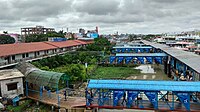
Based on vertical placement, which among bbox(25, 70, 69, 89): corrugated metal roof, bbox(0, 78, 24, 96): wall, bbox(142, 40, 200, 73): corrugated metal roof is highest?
bbox(142, 40, 200, 73): corrugated metal roof

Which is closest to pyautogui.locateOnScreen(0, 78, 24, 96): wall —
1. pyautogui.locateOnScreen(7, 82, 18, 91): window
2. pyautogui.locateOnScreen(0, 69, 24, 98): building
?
pyautogui.locateOnScreen(0, 69, 24, 98): building

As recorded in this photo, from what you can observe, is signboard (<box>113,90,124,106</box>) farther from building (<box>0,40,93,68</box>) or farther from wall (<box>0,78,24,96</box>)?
building (<box>0,40,93,68</box>)

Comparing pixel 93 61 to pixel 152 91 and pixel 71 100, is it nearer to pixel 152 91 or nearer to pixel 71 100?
pixel 71 100

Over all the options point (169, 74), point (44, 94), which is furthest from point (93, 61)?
point (44, 94)

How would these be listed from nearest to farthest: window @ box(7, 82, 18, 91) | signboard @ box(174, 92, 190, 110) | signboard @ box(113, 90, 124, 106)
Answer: signboard @ box(174, 92, 190, 110) < signboard @ box(113, 90, 124, 106) < window @ box(7, 82, 18, 91)

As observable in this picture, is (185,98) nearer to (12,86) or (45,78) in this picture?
(45,78)

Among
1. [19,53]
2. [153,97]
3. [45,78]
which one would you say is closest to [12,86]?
[45,78]

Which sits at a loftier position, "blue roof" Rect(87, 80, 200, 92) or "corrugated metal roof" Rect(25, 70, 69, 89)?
"blue roof" Rect(87, 80, 200, 92)

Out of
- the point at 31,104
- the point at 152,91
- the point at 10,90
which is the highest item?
the point at 152,91

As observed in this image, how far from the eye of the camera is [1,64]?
25.0 meters

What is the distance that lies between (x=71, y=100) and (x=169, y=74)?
16686 millimetres

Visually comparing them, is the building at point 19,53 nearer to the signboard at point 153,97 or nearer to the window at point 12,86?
the window at point 12,86

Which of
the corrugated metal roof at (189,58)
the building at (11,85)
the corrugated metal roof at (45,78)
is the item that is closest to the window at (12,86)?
the building at (11,85)

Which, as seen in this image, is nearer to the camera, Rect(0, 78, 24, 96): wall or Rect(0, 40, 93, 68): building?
Rect(0, 78, 24, 96): wall
